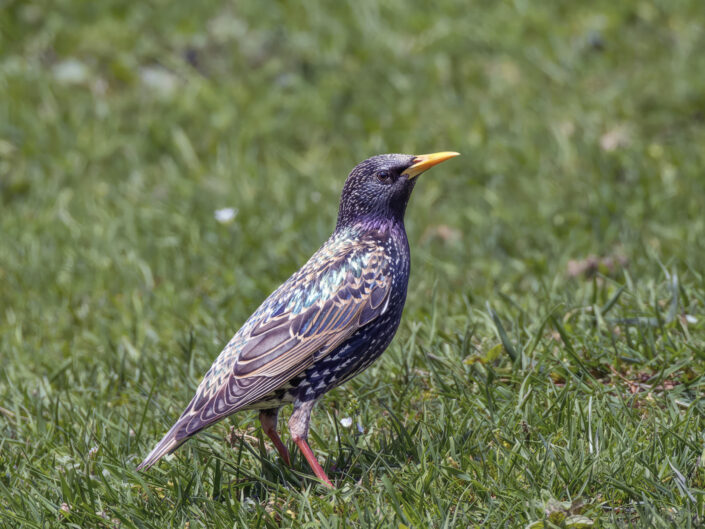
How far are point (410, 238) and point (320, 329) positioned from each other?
2841 mm

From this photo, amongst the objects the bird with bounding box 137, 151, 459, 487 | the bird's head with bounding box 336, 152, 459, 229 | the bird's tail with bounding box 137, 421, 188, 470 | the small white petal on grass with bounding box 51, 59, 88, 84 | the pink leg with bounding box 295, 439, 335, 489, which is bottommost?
the pink leg with bounding box 295, 439, 335, 489

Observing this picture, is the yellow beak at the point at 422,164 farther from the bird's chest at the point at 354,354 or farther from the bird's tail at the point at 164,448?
the bird's tail at the point at 164,448

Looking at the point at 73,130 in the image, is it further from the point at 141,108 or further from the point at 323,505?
the point at 323,505

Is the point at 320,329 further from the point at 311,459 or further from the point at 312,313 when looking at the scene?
the point at 311,459

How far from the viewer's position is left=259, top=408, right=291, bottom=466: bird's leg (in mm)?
4129

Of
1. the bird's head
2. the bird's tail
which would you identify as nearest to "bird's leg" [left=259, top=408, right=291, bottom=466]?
the bird's tail

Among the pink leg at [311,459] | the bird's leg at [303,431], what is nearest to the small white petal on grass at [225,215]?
the bird's leg at [303,431]

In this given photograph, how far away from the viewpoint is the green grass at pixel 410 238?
3.80 metres

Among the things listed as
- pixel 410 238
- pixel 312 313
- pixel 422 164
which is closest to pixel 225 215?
pixel 410 238

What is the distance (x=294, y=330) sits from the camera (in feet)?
13.4

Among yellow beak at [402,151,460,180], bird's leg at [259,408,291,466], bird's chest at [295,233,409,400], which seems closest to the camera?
bird's chest at [295,233,409,400]

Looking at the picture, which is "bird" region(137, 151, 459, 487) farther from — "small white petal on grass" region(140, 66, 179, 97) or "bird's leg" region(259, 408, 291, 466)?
"small white petal on grass" region(140, 66, 179, 97)

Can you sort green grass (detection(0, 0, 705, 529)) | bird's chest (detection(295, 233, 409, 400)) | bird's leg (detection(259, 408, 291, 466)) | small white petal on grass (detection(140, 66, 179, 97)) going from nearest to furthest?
green grass (detection(0, 0, 705, 529)) → bird's chest (detection(295, 233, 409, 400)) → bird's leg (detection(259, 408, 291, 466)) → small white petal on grass (detection(140, 66, 179, 97))

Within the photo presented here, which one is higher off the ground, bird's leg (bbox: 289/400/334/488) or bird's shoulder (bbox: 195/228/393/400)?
bird's shoulder (bbox: 195/228/393/400)
